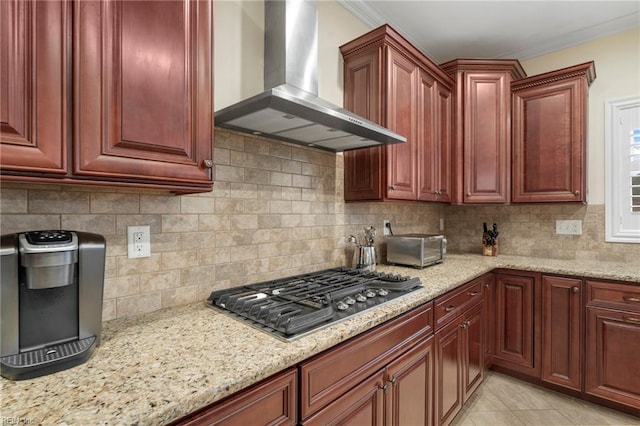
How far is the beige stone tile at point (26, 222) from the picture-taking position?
102cm

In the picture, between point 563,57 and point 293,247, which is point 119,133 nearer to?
point 293,247

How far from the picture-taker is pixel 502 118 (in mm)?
2766

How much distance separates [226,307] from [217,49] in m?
1.19

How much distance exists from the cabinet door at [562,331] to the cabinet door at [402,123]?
48.2 inches

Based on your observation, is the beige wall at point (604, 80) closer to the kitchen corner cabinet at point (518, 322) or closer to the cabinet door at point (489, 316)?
the kitchen corner cabinet at point (518, 322)

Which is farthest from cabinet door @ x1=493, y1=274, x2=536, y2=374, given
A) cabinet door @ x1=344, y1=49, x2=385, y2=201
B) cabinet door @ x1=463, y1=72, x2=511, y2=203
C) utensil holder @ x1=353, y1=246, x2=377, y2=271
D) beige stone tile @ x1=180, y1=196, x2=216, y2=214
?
beige stone tile @ x1=180, y1=196, x2=216, y2=214

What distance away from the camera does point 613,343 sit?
2.15 meters

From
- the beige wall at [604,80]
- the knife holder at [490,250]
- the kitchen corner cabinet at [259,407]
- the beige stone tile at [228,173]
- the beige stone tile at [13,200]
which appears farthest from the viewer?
the knife holder at [490,250]

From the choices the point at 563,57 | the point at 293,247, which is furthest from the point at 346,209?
the point at 563,57

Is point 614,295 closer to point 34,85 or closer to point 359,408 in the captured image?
point 359,408

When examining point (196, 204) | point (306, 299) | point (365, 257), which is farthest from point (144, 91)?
point (365, 257)

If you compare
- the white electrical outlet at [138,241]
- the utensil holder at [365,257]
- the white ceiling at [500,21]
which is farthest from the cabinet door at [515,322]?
the white electrical outlet at [138,241]

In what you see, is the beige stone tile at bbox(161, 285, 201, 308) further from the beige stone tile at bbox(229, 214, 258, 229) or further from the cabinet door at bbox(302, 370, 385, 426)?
the cabinet door at bbox(302, 370, 385, 426)

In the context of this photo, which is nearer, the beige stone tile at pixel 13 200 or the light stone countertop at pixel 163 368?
the light stone countertop at pixel 163 368
